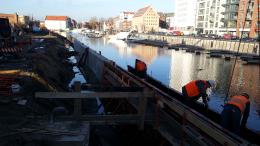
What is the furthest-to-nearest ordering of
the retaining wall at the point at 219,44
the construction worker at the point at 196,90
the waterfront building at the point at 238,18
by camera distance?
the waterfront building at the point at 238,18, the retaining wall at the point at 219,44, the construction worker at the point at 196,90

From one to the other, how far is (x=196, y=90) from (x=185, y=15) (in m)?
146

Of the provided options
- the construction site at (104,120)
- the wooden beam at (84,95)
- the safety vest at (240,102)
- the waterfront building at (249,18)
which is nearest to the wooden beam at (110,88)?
the construction site at (104,120)

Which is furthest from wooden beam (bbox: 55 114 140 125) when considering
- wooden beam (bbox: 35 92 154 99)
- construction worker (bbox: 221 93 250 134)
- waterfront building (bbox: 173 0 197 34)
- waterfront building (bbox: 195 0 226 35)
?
waterfront building (bbox: 173 0 197 34)

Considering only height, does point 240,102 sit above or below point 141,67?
above

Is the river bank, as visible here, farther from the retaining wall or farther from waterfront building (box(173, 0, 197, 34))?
waterfront building (box(173, 0, 197, 34))

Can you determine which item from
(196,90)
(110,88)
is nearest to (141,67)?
(196,90)

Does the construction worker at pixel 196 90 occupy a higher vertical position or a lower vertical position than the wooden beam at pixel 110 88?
lower

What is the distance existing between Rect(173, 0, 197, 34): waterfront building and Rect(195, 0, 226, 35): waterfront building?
17.9 ft

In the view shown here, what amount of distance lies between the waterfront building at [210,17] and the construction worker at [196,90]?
4054 inches

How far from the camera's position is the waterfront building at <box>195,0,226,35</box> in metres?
115

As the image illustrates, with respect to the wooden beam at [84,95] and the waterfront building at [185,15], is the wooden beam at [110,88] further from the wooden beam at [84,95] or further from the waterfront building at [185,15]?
the waterfront building at [185,15]

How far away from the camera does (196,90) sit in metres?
12.2

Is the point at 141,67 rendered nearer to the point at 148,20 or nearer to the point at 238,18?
the point at 238,18

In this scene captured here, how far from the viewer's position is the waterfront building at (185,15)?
143125mm
